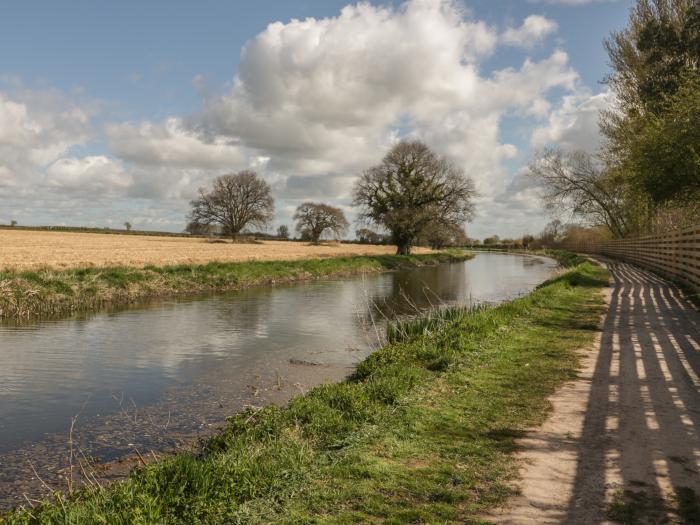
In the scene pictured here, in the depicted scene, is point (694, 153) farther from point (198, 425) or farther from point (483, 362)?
point (198, 425)

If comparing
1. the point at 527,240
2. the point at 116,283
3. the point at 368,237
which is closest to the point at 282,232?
the point at 368,237

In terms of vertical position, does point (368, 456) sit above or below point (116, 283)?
below

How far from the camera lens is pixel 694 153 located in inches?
627

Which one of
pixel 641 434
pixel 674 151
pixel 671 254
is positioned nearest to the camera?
pixel 641 434

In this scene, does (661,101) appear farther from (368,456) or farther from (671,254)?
(368,456)

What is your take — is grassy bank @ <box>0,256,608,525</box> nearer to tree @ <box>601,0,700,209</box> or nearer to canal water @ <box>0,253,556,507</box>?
canal water @ <box>0,253,556,507</box>

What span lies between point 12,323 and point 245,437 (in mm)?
11576

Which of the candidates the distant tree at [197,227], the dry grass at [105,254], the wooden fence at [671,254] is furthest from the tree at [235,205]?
the wooden fence at [671,254]

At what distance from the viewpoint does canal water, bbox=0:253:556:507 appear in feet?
19.5

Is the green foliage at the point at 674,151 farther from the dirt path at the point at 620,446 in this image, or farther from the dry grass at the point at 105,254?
the dry grass at the point at 105,254

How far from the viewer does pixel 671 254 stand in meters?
21.9

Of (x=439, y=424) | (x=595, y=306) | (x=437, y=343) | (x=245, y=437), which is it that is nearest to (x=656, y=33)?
(x=595, y=306)

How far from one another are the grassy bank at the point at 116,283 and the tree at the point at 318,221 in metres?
50.0

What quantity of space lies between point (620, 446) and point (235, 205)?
6434cm
